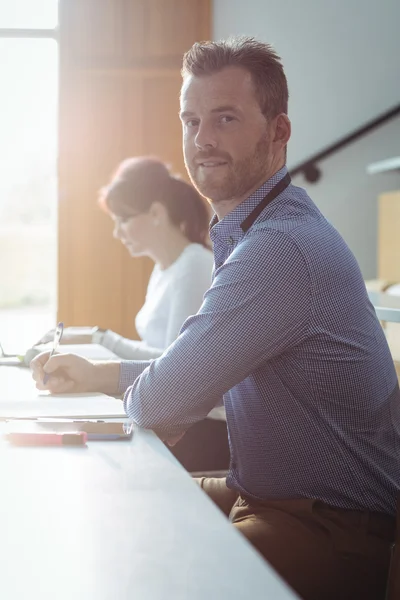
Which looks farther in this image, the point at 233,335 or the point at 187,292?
the point at 187,292

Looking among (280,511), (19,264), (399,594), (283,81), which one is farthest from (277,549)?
(19,264)

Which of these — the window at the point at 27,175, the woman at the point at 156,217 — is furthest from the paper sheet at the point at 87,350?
the woman at the point at 156,217

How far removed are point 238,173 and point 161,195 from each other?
113 cm

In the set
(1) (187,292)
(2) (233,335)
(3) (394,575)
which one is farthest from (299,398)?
(1) (187,292)

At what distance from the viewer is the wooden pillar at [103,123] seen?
3.92m

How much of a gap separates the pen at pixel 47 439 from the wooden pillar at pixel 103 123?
2890 mm

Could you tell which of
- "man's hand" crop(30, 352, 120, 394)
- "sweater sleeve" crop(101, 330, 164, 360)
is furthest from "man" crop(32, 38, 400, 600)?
"sweater sleeve" crop(101, 330, 164, 360)

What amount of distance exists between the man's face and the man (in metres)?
0.17

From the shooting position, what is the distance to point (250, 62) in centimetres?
137

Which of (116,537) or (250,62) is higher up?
(250,62)

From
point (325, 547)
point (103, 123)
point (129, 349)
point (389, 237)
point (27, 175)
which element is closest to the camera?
point (325, 547)

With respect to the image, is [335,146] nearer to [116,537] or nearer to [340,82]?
[340,82]

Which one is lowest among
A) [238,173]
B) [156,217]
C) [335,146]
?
[156,217]

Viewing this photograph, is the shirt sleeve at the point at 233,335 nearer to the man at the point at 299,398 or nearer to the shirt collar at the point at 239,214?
the man at the point at 299,398
